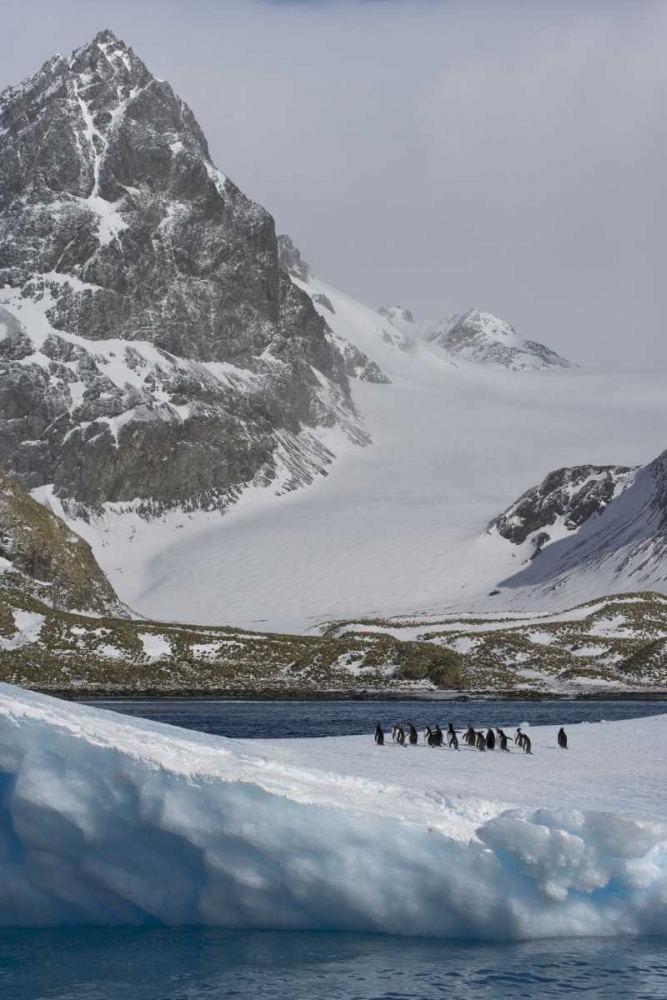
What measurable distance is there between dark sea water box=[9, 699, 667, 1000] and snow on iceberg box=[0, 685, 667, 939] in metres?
0.38

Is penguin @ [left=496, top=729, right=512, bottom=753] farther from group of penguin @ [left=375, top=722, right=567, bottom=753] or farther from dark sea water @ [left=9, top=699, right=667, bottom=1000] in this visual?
dark sea water @ [left=9, top=699, right=667, bottom=1000]

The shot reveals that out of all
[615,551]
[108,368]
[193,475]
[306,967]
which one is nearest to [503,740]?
[306,967]

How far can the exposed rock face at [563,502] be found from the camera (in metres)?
151

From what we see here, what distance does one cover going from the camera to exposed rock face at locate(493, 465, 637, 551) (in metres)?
151

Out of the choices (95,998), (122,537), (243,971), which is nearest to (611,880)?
(243,971)

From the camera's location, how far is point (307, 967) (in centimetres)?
1766

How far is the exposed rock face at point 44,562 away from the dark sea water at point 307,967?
226 feet

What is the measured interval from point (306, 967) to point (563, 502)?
139366 mm

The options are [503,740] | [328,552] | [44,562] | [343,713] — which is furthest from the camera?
[328,552]

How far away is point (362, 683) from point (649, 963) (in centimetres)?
6203

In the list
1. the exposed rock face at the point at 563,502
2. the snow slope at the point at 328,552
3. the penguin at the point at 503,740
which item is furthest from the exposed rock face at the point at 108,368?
the penguin at the point at 503,740

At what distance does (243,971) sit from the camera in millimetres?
17547

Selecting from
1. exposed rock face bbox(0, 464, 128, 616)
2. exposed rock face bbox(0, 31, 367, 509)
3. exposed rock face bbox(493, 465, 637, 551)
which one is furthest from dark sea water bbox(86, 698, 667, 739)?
exposed rock face bbox(0, 31, 367, 509)

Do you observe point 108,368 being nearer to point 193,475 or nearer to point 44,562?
point 193,475
